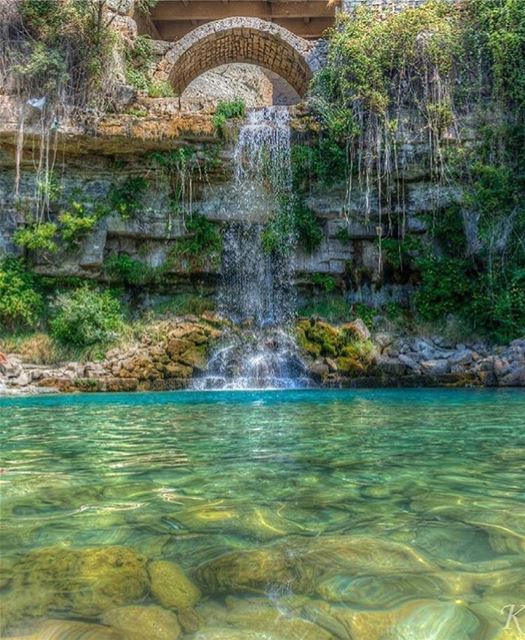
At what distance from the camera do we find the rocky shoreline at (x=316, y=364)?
9.88 m

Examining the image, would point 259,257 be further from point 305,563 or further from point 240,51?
point 305,563

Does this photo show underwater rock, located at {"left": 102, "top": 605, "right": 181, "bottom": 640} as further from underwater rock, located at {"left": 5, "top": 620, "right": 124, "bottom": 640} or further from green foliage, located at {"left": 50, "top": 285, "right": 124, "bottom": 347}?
green foliage, located at {"left": 50, "top": 285, "right": 124, "bottom": 347}

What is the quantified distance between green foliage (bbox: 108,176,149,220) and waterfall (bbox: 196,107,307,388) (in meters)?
2.26

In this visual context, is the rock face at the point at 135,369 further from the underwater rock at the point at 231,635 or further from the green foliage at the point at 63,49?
the underwater rock at the point at 231,635

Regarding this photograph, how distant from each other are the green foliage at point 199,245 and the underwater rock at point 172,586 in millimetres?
11719

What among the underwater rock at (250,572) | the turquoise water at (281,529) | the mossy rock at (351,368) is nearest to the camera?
the turquoise water at (281,529)

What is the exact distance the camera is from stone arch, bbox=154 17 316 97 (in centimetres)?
1538

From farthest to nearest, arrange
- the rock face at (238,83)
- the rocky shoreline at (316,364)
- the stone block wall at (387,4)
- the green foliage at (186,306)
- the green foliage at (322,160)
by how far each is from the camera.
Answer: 1. the rock face at (238,83)
2. the stone block wall at (387,4)
3. the green foliage at (186,306)
4. the green foliage at (322,160)
5. the rocky shoreline at (316,364)

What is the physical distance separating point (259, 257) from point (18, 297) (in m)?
5.68

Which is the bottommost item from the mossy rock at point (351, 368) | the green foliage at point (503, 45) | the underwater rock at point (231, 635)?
the underwater rock at point (231, 635)

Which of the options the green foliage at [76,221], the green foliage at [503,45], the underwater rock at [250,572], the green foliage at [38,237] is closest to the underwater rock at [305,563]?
the underwater rock at [250,572]

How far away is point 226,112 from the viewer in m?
12.1

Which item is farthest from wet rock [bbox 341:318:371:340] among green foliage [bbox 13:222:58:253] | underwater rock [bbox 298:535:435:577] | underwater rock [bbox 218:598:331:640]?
underwater rock [bbox 218:598:331:640]

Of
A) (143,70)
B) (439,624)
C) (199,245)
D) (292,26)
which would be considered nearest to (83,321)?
(199,245)
